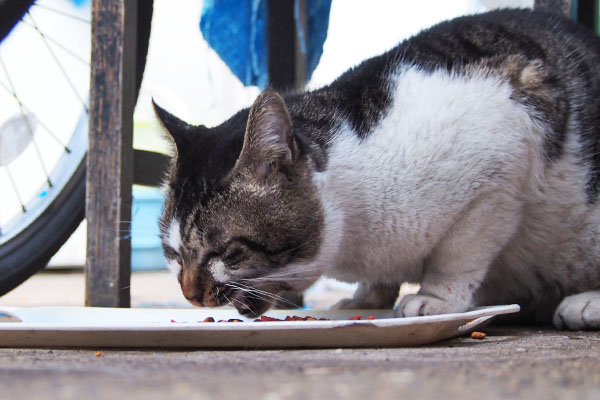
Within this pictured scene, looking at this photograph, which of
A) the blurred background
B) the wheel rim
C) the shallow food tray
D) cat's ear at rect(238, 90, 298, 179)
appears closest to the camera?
the shallow food tray

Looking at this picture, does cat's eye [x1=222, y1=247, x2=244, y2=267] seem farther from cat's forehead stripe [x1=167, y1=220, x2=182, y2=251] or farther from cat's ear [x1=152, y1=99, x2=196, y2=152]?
cat's ear [x1=152, y1=99, x2=196, y2=152]

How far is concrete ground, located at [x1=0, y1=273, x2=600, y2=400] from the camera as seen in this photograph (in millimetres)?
604

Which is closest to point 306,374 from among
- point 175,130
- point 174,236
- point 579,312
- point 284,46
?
point 174,236

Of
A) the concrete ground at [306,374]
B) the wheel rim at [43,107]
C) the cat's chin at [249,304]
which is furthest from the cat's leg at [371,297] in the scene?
the wheel rim at [43,107]

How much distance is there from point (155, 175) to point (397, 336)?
4.15 ft

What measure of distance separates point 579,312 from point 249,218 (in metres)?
0.83

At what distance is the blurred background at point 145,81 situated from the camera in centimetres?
253

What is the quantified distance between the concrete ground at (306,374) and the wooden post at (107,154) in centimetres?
71

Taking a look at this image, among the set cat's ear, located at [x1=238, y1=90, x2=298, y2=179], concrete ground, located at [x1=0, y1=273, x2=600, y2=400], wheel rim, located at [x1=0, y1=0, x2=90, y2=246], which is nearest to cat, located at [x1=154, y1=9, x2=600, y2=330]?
cat's ear, located at [x1=238, y1=90, x2=298, y2=179]

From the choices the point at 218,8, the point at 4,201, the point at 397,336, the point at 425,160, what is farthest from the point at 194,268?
the point at 4,201

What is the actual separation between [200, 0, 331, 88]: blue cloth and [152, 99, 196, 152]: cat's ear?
Answer: 877mm

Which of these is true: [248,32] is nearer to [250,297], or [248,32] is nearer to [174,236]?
[174,236]

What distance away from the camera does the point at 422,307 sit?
1.38 meters

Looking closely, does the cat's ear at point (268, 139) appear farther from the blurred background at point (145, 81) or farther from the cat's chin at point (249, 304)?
the blurred background at point (145, 81)
